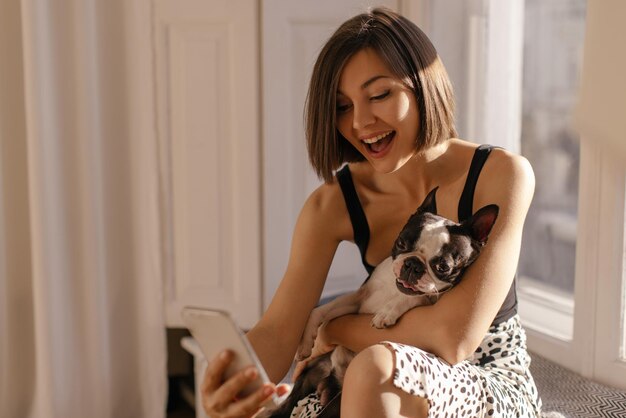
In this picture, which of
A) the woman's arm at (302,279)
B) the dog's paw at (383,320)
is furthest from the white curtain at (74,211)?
the dog's paw at (383,320)

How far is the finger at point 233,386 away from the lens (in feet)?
4.42

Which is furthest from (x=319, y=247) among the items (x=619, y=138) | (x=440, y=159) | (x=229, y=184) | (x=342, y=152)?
(x=229, y=184)

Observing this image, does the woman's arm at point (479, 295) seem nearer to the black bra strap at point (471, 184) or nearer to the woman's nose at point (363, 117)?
the black bra strap at point (471, 184)

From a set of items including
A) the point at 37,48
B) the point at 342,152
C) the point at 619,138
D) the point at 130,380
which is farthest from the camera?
the point at 130,380

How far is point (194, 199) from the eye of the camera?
259 cm

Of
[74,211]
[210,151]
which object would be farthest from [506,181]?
[74,211]

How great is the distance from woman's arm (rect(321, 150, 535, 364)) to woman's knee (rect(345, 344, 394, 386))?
136mm

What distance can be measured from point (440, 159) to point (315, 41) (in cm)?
101

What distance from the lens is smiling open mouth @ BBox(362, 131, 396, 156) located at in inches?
62.6

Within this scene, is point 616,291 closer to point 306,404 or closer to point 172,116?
point 306,404

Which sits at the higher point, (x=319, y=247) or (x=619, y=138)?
(x=619, y=138)

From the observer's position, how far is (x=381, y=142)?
63.0 inches

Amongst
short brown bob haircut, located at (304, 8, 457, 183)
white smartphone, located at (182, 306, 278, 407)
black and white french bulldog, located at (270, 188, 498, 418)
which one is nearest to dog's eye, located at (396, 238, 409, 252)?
black and white french bulldog, located at (270, 188, 498, 418)

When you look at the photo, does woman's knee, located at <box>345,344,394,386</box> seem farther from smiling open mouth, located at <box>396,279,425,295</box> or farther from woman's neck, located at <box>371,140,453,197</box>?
woman's neck, located at <box>371,140,453,197</box>
